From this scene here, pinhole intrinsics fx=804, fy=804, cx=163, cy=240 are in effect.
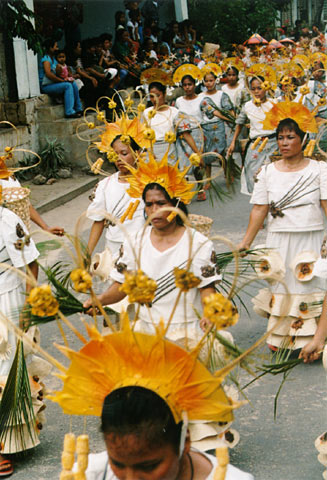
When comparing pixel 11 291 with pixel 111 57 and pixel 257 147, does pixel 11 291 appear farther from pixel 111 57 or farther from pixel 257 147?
pixel 111 57

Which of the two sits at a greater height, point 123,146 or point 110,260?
point 123,146

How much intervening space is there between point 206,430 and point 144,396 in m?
2.00

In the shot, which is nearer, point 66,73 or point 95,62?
point 66,73

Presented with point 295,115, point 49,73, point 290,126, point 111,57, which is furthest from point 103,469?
point 111,57

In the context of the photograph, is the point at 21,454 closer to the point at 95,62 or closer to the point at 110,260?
the point at 110,260

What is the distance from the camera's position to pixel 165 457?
2170 mm

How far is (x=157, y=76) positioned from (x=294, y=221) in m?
8.71

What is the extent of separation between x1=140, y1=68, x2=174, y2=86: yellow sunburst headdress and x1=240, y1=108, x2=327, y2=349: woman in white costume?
7944 mm

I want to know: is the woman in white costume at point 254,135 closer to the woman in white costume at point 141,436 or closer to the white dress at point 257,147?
the white dress at point 257,147

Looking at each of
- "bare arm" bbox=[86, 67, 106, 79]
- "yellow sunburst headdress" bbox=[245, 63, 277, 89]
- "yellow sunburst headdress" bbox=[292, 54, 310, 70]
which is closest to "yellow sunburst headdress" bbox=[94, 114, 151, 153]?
"yellow sunburst headdress" bbox=[245, 63, 277, 89]

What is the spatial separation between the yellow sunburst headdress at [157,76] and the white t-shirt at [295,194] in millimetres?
7949

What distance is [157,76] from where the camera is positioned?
14.1m

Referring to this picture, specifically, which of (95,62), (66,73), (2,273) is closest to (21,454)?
(2,273)

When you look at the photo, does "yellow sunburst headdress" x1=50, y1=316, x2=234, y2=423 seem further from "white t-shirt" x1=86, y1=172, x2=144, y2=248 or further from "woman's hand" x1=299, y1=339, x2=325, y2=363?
"white t-shirt" x1=86, y1=172, x2=144, y2=248
